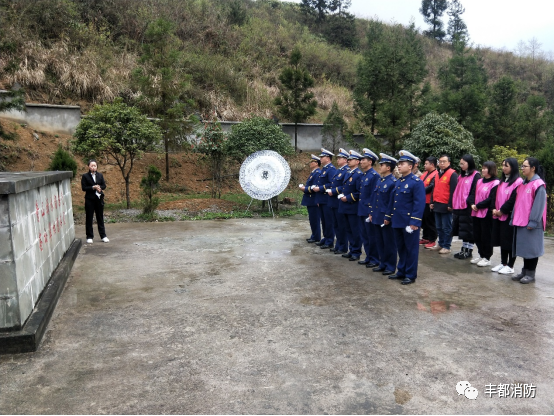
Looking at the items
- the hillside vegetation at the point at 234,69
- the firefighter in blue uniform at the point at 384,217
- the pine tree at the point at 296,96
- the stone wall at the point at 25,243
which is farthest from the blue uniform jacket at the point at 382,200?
the pine tree at the point at 296,96

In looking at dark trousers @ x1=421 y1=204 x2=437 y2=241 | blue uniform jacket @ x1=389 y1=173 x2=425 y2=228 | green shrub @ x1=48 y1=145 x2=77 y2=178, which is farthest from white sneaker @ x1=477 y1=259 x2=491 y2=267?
green shrub @ x1=48 y1=145 x2=77 y2=178

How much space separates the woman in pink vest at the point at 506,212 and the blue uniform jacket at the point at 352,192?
75.1 inches

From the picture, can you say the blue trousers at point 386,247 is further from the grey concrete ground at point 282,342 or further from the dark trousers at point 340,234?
the dark trousers at point 340,234

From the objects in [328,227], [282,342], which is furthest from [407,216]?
[282,342]

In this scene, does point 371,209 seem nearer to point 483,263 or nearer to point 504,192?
point 504,192

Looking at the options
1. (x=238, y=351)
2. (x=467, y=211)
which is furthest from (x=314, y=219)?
(x=238, y=351)

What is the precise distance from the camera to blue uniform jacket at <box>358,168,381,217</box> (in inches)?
243

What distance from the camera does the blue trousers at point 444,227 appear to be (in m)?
7.02

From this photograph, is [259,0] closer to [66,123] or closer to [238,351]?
[66,123]

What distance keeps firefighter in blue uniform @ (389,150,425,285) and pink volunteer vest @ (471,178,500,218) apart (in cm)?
139

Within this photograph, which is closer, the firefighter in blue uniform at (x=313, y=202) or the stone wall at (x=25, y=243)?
the stone wall at (x=25, y=243)

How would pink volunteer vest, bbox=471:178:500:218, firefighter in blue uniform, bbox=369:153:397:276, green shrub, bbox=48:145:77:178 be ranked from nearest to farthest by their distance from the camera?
1. firefighter in blue uniform, bbox=369:153:397:276
2. pink volunteer vest, bbox=471:178:500:218
3. green shrub, bbox=48:145:77:178

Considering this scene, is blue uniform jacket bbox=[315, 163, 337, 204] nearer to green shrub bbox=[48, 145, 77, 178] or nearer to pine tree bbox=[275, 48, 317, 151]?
green shrub bbox=[48, 145, 77, 178]

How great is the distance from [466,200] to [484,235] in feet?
2.04
